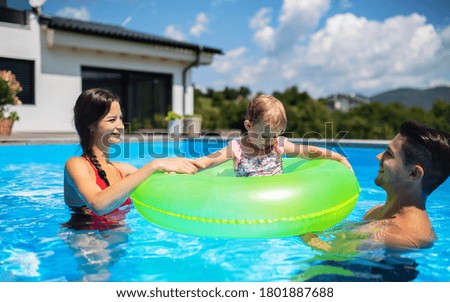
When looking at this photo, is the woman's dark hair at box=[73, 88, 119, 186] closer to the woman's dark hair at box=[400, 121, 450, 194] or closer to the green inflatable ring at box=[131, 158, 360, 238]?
the green inflatable ring at box=[131, 158, 360, 238]

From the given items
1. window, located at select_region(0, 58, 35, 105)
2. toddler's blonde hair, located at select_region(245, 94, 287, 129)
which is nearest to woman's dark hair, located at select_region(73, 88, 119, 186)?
toddler's blonde hair, located at select_region(245, 94, 287, 129)

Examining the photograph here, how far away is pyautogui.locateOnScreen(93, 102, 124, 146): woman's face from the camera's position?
7.14ft

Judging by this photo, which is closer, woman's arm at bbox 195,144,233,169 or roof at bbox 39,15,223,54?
woman's arm at bbox 195,144,233,169

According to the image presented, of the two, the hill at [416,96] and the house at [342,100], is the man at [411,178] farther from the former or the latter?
the house at [342,100]

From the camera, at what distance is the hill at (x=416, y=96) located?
17.4 metres

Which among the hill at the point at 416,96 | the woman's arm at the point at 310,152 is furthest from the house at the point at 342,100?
the woman's arm at the point at 310,152

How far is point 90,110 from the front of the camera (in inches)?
83.9

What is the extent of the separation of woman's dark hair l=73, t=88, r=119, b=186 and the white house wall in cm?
941

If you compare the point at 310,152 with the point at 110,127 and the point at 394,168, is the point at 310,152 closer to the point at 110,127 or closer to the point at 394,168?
the point at 394,168

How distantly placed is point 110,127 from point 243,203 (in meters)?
0.86

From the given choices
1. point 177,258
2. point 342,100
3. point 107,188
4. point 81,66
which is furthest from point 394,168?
point 342,100

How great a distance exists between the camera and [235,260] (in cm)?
215

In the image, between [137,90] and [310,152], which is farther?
[137,90]
